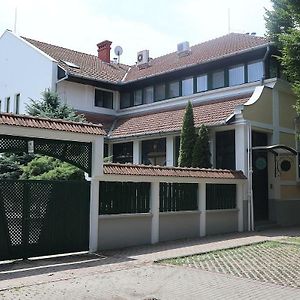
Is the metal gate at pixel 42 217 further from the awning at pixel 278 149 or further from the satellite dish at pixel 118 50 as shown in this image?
the satellite dish at pixel 118 50

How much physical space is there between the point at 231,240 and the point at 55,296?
816 cm

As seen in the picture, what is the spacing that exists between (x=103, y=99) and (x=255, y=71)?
9.36 metres

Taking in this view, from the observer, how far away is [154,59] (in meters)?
29.7

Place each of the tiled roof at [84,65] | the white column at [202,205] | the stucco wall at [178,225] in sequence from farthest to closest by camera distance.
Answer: the tiled roof at [84,65], the white column at [202,205], the stucco wall at [178,225]

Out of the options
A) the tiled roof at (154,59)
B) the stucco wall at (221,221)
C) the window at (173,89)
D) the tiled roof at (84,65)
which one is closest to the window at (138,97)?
the tiled roof at (154,59)

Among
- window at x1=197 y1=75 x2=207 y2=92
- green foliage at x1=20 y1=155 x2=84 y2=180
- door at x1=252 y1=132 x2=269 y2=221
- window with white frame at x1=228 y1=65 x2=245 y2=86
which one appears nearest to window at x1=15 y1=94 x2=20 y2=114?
window at x1=197 y1=75 x2=207 y2=92

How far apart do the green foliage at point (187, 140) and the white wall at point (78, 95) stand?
7.78 metres

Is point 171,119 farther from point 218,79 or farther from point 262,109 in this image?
point 262,109

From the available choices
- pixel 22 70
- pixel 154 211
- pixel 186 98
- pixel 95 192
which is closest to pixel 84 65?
pixel 22 70

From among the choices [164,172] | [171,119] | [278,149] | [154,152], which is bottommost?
[164,172]

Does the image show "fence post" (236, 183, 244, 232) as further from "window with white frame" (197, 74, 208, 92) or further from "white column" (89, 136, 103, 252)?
"white column" (89, 136, 103, 252)

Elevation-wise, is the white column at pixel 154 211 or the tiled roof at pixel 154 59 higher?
the tiled roof at pixel 154 59

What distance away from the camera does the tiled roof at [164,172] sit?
484 inches

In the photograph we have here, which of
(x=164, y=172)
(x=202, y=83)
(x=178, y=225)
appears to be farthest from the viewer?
(x=202, y=83)
